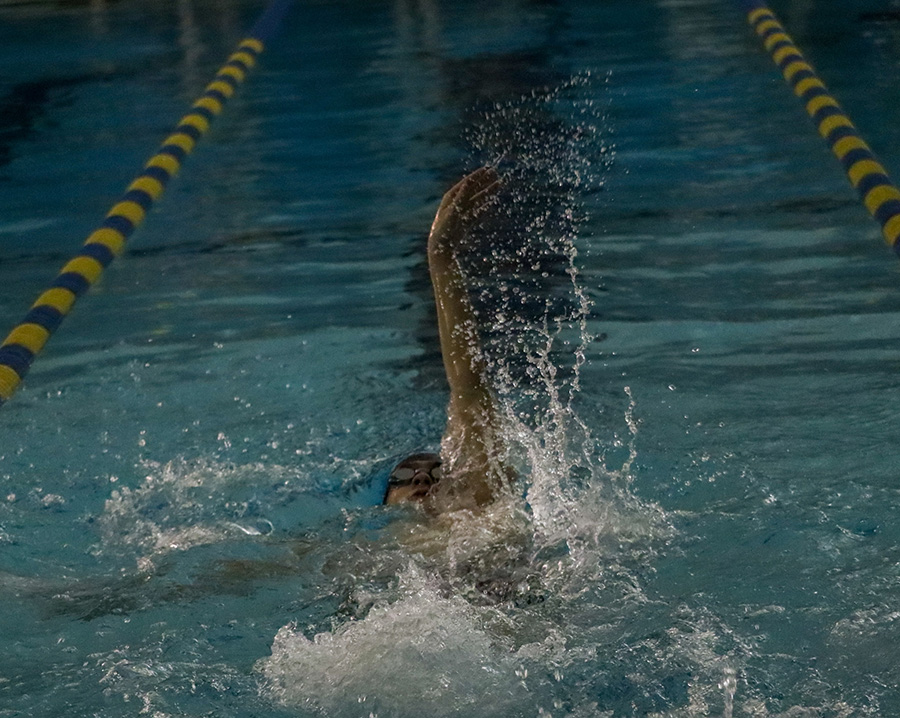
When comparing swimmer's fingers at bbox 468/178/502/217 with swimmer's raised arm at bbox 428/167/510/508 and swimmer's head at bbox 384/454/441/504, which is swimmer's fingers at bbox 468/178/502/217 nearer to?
swimmer's raised arm at bbox 428/167/510/508

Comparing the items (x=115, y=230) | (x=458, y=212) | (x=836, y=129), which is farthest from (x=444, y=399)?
(x=836, y=129)

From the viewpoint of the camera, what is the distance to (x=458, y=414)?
2787mm

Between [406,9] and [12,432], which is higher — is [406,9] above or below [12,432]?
above

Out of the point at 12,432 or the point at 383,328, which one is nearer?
the point at 12,432

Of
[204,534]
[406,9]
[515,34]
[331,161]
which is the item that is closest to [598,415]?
[204,534]

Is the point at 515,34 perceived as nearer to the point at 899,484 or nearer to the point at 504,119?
the point at 504,119

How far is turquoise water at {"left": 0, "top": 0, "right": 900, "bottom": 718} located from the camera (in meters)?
2.37

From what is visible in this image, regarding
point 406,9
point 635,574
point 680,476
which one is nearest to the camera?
point 635,574

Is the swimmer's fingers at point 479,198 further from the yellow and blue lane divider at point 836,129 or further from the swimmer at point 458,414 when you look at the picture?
the yellow and blue lane divider at point 836,129

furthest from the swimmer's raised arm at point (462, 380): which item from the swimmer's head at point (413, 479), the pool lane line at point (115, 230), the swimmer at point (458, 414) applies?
the pool lane line at point (115, 230)

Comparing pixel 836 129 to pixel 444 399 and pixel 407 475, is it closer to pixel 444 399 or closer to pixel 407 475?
pixel 444 399

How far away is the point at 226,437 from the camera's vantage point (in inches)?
136

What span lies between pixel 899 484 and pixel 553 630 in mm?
1000

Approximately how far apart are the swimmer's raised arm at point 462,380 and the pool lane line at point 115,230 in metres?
1.35
